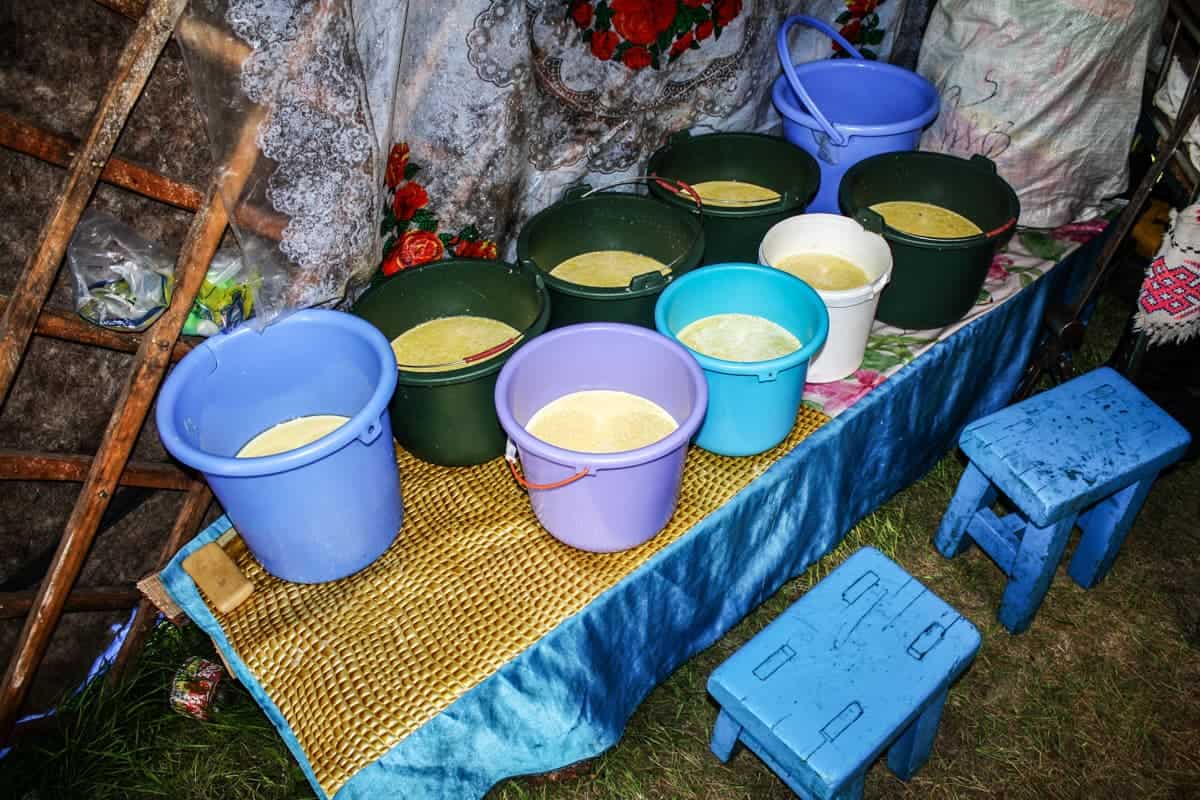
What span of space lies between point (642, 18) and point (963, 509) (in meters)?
1.57

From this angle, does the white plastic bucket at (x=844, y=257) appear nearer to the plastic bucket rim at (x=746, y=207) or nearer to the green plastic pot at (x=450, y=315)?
the plastic bucket rim at (x=746, y=207)

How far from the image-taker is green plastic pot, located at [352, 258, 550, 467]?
5.90ft

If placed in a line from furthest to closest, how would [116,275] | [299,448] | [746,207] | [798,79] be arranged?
[798,79]
[746,207]
[116,275]
[299,448]

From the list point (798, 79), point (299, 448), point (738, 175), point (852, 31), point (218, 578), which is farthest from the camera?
point (852, 31)

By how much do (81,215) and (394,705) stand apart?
1.08 meters

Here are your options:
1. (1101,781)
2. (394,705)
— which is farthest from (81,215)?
(1101,781)

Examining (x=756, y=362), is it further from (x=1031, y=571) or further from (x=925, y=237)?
(x=1031, y=571)

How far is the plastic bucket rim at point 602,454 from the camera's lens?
1581mm

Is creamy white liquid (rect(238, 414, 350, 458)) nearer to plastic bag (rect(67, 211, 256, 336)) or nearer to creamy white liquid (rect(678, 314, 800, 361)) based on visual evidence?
plastic bag (rect(67, 211, 256, 336))

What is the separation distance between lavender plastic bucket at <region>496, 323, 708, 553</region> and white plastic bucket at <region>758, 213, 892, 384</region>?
1.55 ft

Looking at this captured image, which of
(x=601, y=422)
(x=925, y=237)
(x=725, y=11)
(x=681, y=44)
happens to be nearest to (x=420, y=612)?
(x=601, y=422)

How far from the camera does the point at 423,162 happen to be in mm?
2031

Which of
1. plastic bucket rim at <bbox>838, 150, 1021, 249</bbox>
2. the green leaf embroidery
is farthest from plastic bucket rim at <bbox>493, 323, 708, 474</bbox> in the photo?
plastic bucket rim at <bbox>838, 150, 1021, 249</bbox>

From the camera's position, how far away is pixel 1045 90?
8.06 feet
